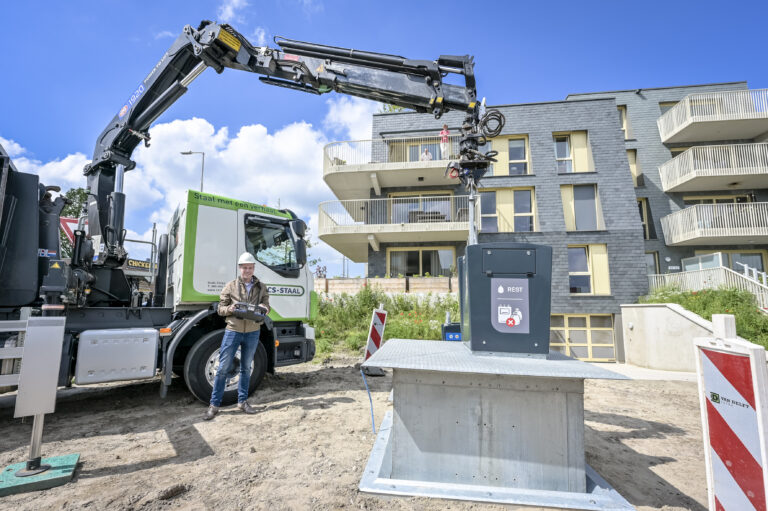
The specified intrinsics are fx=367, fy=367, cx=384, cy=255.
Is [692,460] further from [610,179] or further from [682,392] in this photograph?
[610,179]

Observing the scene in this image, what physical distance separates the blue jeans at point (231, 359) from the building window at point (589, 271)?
13.3 meters

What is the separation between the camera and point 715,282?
12312 millimetres

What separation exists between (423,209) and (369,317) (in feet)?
17.8

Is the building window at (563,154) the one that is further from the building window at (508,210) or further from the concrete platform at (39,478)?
the concrete platform at (39,478)

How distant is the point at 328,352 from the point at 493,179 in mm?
10454

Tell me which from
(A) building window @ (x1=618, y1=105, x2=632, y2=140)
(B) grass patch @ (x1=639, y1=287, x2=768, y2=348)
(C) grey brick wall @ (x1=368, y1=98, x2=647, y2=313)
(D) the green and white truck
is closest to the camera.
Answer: (D) the green and white truck

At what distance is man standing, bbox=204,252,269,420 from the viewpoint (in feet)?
15.3

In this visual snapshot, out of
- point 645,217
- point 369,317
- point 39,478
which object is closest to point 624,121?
point 645,217

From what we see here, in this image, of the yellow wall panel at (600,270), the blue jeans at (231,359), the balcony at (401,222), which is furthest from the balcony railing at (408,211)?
the blue jeans at (231,359)

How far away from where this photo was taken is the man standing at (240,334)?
4660mm

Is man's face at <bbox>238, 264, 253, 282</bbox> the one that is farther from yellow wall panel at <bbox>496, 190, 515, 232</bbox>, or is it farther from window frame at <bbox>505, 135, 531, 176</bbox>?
window frame at <bbox>505, 135, 531, 176</bbox>

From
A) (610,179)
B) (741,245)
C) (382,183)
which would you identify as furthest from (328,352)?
(741,245)

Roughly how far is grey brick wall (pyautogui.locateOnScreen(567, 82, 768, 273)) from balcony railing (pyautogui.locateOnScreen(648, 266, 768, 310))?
7.21 feet

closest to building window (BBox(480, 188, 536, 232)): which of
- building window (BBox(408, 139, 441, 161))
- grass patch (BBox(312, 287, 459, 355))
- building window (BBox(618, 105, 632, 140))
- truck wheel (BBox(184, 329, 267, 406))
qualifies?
building window (BBox(408, 139, 441, 161))
